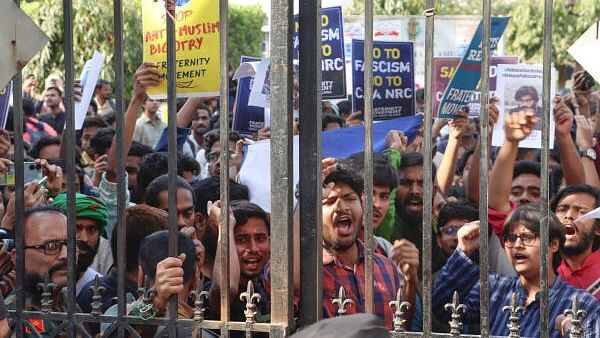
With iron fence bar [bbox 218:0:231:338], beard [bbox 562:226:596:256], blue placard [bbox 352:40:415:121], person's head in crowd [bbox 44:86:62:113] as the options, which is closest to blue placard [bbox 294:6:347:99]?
blue placard [bbox 352:40:415:121]

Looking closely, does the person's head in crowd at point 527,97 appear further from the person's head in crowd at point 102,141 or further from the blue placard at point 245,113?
the person's head in crowd at point 102,141

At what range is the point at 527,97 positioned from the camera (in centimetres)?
667

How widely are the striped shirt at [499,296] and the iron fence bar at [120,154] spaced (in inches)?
64.2

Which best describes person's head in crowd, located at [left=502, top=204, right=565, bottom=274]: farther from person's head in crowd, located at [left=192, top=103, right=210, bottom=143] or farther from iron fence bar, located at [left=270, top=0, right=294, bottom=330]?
person's head in crowd, located at [left=192, top=103, right=210, bottom=143]

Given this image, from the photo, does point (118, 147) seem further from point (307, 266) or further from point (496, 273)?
point (496, 273)

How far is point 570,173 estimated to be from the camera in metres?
6.84

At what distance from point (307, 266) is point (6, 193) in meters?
3.51

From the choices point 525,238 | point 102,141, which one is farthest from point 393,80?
point 102,141

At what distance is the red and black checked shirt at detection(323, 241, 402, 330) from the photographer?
4.67 metres

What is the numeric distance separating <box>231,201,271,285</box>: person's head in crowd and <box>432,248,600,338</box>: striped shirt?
91 centimetres

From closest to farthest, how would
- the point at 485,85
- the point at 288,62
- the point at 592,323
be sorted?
the point at 485,85
the point at 288,62
the point at 592,323

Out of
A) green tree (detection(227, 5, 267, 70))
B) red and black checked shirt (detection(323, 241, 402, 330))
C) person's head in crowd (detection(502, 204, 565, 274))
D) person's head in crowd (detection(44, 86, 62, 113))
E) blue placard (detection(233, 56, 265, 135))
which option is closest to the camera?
red and black checked shirt (detection(323, 241, 402, 330))

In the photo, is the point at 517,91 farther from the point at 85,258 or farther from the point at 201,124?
the point at 201,124

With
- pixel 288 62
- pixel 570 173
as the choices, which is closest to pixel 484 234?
pixel 288 62
